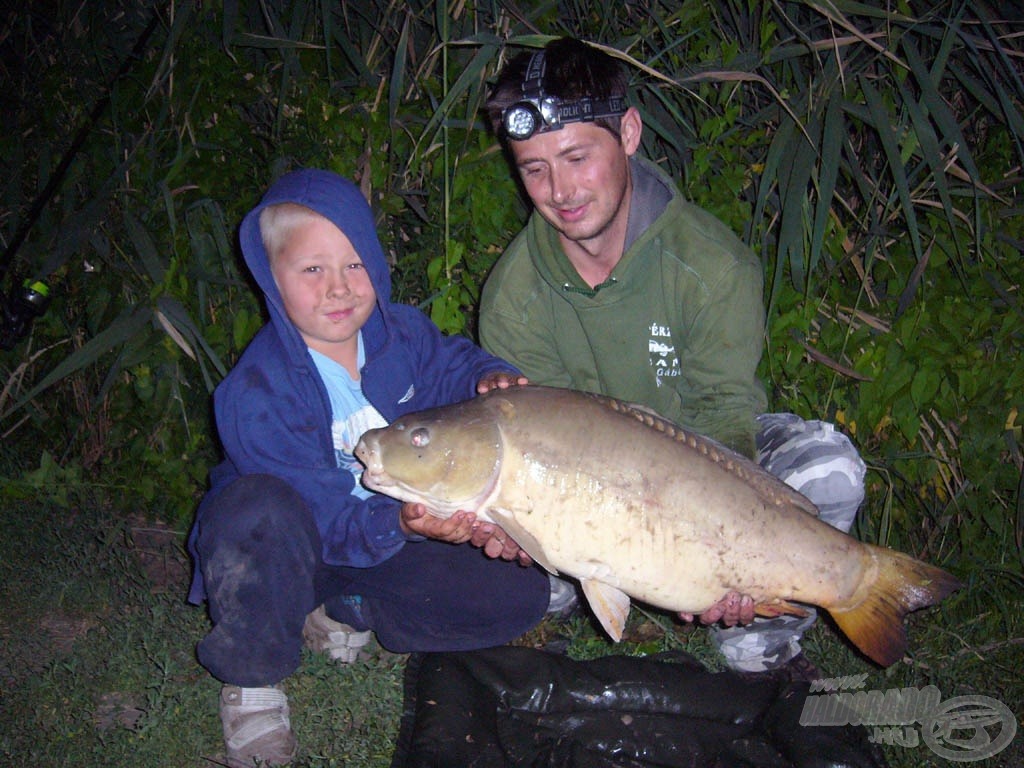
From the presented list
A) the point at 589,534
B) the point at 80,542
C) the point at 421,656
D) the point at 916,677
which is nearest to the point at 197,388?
the point at 80,542

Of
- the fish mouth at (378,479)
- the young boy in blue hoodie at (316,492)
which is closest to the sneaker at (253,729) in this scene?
the young boy in blue hoodie at (316,492)

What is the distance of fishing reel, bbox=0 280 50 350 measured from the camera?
2760 mm

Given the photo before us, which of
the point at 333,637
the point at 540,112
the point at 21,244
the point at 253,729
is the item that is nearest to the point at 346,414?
the point at 333,637

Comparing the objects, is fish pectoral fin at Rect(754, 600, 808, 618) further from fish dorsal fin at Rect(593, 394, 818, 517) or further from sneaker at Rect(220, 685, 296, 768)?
sneaker at Rect(220, 685, 296, 768)

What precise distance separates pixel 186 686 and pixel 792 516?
1.58 m

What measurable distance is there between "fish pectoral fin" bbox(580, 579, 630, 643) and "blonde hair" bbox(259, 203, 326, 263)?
3.48ft

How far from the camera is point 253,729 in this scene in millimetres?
1951

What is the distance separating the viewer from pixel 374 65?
9.74ft

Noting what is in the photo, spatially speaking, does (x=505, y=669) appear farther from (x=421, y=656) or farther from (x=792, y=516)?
(x=792, y=516)

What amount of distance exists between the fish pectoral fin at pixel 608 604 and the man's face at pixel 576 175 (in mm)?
902

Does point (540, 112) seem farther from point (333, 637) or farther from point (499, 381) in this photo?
point (333, 637)

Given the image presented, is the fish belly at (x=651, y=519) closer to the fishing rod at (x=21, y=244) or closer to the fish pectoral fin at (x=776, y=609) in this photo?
the fish pectoral fin at (x=776, y=609)

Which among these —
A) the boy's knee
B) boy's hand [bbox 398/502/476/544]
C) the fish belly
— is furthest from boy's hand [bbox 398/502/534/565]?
the boy's knee

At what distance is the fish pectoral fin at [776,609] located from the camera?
185 centimetres
